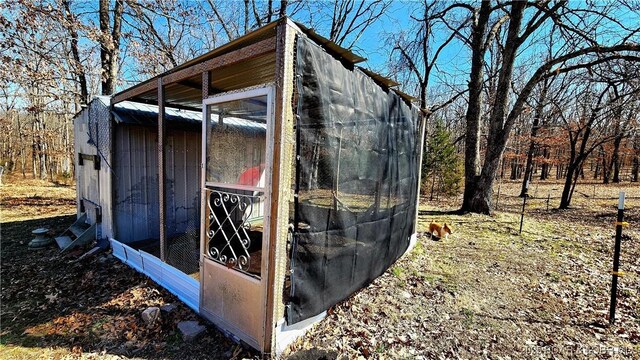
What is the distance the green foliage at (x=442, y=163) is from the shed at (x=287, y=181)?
8.46 m

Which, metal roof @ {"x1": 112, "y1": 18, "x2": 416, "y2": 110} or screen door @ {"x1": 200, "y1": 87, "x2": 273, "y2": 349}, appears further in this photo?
screen door @ {"x1": 200, "y1": 87, "x2": 273, "y2": 349}

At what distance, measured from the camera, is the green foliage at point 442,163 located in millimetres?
11898

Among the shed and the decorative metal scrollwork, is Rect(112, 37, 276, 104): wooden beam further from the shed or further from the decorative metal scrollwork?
the decorative metal scrollwork

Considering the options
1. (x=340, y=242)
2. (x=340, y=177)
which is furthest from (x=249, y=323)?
(x=340, y=177)

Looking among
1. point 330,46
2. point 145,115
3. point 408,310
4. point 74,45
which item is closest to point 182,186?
point 145,115

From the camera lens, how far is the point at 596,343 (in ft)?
8.29

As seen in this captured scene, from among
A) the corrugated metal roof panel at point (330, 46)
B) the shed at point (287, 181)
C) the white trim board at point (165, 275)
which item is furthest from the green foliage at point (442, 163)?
the white trim board at point (165, 275)

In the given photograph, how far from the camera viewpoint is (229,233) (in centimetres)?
258

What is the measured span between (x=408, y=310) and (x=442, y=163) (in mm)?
10167

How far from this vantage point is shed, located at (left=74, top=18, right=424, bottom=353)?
81.6 inches

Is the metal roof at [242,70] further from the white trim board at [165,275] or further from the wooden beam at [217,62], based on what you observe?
the white trim board at [165,275]

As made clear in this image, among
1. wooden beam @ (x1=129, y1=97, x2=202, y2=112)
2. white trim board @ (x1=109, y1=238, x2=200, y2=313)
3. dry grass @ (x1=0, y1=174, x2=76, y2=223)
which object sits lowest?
dry grass @ (x1=0, y1=174, x2=76, y2=223)

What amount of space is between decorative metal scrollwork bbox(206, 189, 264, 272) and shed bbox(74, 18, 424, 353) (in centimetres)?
1

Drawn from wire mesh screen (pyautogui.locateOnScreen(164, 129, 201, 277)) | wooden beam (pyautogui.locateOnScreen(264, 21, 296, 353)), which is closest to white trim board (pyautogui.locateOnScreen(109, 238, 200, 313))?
wire mesh screen (pyautogui.locateOnScreen(164, 129, 201, 277))
